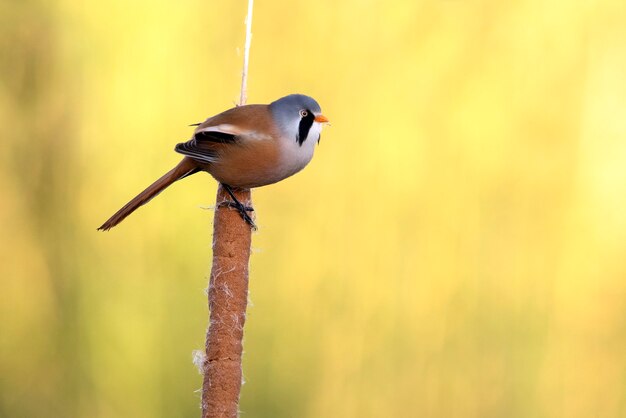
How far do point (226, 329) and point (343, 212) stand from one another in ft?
5.68

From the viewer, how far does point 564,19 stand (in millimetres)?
3453

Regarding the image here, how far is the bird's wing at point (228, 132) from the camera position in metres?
1.65

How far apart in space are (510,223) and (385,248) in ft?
1.54

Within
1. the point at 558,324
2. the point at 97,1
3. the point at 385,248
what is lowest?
the point at 558,324

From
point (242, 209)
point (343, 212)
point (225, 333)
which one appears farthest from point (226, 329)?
point (343, 212)

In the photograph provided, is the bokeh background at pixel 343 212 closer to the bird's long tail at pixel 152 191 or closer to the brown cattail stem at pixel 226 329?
the bird's long tail at pixel 152 191

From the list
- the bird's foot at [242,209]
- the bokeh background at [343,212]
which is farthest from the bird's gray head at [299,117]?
the bokeh background at [343,212]

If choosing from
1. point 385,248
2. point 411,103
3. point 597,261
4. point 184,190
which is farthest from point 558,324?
point 184,190

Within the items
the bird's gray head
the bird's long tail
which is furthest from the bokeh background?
the bird's gray head

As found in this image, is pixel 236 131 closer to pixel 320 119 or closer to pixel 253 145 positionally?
pixel 253 145

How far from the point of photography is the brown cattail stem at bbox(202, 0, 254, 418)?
4.81ft

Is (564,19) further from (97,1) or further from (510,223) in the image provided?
(97,1)

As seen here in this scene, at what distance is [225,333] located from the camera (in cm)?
151

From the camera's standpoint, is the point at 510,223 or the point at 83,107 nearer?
the point at 83,107
